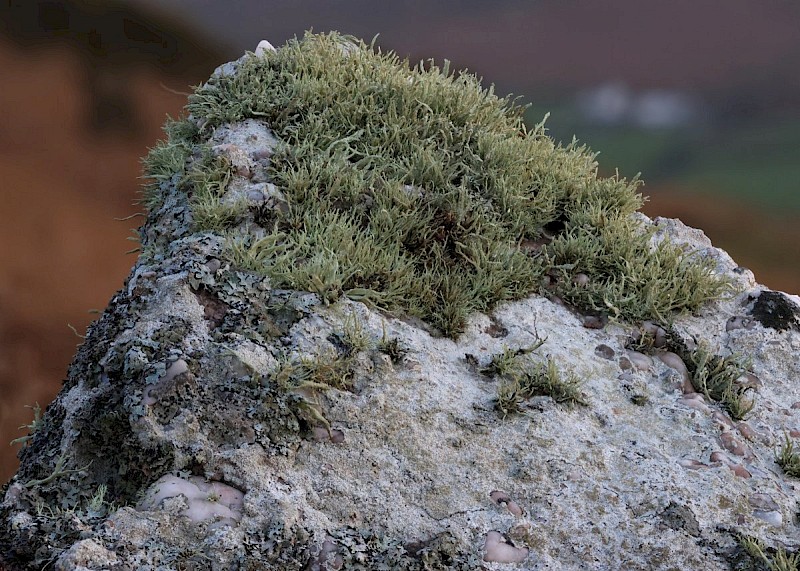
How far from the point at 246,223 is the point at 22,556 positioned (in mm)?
1916

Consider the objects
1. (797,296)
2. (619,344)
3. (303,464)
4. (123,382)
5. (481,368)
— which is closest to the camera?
(303,464)

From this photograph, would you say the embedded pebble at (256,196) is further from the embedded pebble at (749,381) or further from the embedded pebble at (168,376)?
the embedded pebble at (749,381)

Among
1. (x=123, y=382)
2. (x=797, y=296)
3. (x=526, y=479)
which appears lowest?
(x=123, y=382)

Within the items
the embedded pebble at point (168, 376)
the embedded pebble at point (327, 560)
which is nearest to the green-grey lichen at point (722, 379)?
the embedded pebble at point (327, 560)

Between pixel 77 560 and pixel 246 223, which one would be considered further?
pixel 246 223

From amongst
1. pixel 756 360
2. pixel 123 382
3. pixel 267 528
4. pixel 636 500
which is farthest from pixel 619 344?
pixel 123 382

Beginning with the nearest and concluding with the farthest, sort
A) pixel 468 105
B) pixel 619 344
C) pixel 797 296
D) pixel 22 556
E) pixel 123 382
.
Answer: pixel 22 556 < pixel 123 382 < pixel 619 344 < pixel 797 296 < pixel 468 105

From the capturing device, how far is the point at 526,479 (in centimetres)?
328

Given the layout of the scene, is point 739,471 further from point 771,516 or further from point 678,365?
point 678,365

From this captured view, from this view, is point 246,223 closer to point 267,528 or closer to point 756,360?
point 267,528

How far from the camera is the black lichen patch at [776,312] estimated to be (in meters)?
4.35

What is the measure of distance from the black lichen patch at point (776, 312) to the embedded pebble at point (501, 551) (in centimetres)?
216

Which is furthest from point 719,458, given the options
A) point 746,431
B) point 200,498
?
point 200,498

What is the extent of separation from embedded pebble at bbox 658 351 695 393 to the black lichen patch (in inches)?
24.4
